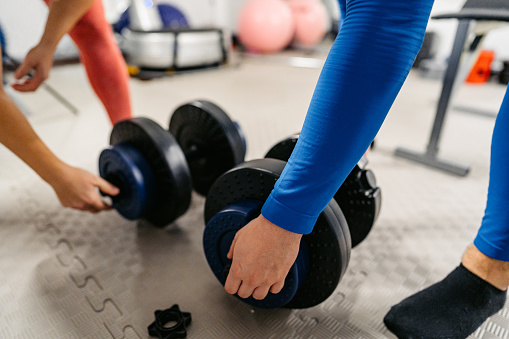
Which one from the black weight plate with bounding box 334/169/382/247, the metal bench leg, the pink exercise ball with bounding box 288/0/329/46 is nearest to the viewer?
the black weight plate with bounding box 334/169/382/247

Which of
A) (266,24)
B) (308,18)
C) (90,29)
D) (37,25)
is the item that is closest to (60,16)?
(90,29)

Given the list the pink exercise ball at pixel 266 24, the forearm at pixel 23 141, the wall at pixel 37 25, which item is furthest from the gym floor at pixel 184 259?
the pink exercise ball at pixel 266 24

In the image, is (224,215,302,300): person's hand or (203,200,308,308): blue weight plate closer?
(224,215,302,300): person's hand

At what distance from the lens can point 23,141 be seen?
64 centimetres

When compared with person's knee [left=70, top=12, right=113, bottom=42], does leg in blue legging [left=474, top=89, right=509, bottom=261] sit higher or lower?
lower

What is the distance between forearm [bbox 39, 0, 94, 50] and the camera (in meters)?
0.77

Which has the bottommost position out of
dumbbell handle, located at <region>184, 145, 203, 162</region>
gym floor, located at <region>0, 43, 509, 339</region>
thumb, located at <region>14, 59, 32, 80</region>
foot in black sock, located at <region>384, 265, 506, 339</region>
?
gym floor, located at <region>0, 43, 509, 339</region>

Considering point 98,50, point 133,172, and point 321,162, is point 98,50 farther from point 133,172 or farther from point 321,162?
point 321,162

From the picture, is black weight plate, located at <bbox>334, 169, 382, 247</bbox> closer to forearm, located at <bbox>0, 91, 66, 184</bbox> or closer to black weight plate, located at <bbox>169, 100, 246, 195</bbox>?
black weight plate, located at <bbox>169, 100, 246, 195</bbox>

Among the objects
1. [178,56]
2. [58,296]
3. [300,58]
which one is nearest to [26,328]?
[58,296]

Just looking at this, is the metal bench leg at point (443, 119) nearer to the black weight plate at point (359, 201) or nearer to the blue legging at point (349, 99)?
the black weight plate at point (359, 201)

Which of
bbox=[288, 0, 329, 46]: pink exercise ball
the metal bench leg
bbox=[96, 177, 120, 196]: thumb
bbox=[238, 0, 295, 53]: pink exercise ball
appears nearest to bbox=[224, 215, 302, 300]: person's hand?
bbox=[96, 177, 120, 196]: thumb

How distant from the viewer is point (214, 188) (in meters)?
0.62

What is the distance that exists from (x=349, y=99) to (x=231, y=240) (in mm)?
331
